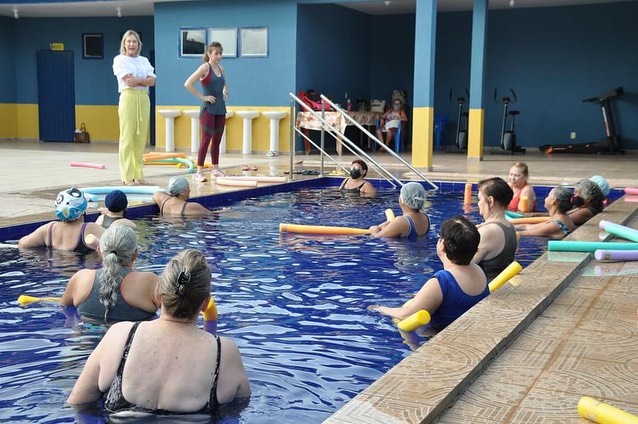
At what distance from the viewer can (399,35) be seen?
22.5 m

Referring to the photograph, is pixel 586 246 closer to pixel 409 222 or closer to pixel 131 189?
pixel 409 222

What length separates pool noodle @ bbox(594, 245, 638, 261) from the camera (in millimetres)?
5762

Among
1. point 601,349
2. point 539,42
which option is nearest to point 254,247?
point 601,349

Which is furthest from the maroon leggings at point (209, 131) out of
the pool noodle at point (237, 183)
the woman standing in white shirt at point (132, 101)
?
the woman standing in white shirt at point (132, 101)

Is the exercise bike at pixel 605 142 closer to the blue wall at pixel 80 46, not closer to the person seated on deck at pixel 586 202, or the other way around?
the blue wall at pixel 80 46

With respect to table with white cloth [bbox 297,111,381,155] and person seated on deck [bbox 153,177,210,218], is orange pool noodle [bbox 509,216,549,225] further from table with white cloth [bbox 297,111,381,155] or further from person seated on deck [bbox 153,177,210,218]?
table with white cloth [bbox 297,111,381,155]

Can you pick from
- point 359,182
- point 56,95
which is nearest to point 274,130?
point 359,182

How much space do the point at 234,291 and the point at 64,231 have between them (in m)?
1.69

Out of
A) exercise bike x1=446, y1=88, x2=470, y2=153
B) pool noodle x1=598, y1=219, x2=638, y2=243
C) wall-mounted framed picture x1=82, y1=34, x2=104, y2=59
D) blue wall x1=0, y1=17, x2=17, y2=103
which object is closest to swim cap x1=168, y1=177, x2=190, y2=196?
pool noodle x1=598, y1=219, x2=638, y2=243

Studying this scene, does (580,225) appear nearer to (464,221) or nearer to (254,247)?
(254,247)

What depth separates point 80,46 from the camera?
2295 cm

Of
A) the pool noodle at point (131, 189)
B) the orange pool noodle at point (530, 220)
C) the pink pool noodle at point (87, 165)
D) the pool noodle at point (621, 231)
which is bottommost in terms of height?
the orange pool noodle at point (530, 220)

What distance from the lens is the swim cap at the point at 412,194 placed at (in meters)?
7.27

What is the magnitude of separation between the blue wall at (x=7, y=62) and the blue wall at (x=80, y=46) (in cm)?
10
